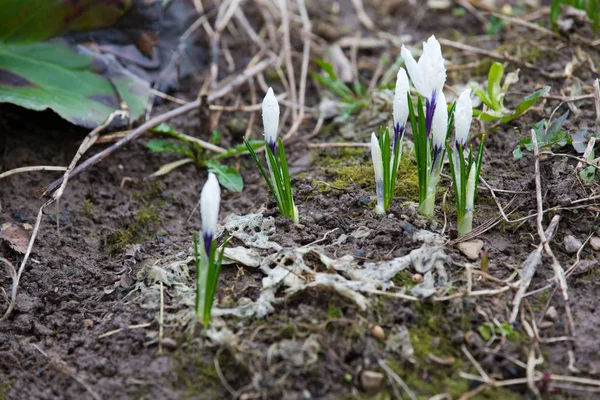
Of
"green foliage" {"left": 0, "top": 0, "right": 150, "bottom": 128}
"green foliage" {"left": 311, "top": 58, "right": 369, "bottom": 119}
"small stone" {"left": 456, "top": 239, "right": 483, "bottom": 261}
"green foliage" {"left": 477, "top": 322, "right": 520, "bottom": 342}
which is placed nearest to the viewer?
"green foliage" {"left": 477, "top": 322, "right": 520, "bottom": 342}

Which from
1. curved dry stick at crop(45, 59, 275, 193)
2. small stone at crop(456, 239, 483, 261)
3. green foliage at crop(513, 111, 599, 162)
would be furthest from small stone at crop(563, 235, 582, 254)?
curved dry stick at crop(45, 59, 275, 193)

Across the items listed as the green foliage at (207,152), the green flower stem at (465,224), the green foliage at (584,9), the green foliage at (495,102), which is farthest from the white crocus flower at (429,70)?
the green foliage at (584,9)

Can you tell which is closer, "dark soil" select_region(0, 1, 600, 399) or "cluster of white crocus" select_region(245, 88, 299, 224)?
"dark soil" select_region(0, 1, 600, 399)

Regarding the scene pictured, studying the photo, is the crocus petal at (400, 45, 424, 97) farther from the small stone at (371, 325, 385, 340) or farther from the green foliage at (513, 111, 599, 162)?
the small stone at (371, 325, 385, 340)

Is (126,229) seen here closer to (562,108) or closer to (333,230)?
(333,230)

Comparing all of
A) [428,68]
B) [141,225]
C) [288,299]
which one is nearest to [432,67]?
[428,68]

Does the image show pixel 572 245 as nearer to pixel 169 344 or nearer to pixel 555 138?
pixel 555 138

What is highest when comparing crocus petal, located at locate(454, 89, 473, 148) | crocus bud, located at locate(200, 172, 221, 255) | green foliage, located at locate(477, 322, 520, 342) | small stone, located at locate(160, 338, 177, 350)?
crocus petal, located at locate(454, 89, 473, 148)
